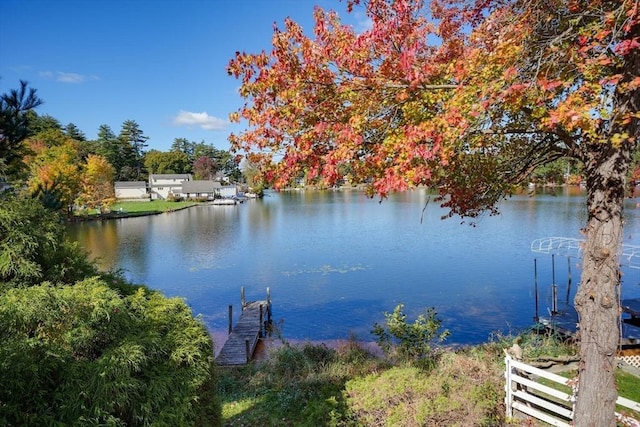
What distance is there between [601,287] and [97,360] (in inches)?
209

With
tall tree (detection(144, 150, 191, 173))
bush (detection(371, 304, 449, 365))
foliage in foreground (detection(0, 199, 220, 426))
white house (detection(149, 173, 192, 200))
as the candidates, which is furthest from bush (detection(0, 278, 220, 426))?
tall tree (detection(144, 150, 191, 173))

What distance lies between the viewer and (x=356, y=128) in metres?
4.62

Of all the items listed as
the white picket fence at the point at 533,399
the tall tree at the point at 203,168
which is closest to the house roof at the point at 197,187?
the tall tree at the point at 203,168

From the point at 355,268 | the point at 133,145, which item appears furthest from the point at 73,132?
the point at 355,268

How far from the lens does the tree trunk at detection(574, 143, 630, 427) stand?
433 centimetres

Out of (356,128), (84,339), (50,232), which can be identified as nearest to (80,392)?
(84,339)

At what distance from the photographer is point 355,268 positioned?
1016 inches

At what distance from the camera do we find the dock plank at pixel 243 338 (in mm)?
13000

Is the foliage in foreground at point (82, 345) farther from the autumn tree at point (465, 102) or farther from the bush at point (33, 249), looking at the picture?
the autumn tree at point (465, 102)

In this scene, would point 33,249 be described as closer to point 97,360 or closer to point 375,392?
point 97,360

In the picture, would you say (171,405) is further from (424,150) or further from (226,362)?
(226,362)

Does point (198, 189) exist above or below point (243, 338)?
above

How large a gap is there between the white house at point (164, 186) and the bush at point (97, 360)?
90.6 m

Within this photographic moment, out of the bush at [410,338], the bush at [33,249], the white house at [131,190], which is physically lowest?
the bush at [410,338]
